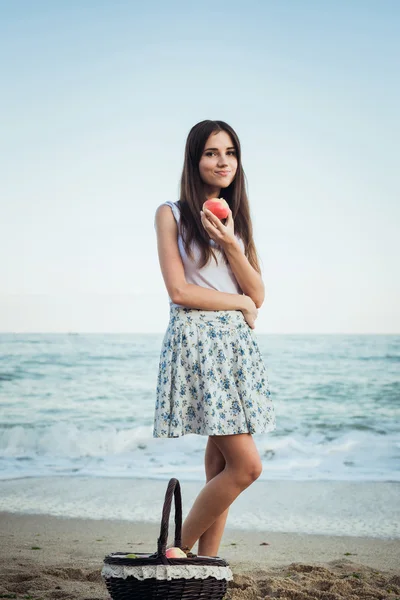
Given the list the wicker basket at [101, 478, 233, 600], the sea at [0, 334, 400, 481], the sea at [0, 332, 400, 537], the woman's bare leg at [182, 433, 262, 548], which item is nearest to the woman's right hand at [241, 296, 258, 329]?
the woman's bare leg at [182, 433, 262, 548]

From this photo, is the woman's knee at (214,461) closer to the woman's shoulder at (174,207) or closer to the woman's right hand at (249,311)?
the woman's right hand at (249,311)

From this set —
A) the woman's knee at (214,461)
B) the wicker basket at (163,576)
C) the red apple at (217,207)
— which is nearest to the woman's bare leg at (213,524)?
the woman's knee at (214,461)

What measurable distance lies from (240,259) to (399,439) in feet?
28.4

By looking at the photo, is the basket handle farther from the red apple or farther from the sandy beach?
the red apple

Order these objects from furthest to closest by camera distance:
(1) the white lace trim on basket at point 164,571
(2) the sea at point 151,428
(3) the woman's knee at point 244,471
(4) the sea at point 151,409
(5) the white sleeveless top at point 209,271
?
1. (4) the sea at point 151,409
2. (2) the sea at point 151,428
3. (5) the white sleeveless top at point 209,271
4. (3) the woman's knee at point 244,471
5. (1) the white lace trim on basket at point 164,571

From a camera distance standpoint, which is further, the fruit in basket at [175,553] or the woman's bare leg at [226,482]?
the woman's bare leg at [226,482]

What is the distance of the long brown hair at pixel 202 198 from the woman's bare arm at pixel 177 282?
0.06 m

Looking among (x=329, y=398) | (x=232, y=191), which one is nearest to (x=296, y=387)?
(x=329, y=398)

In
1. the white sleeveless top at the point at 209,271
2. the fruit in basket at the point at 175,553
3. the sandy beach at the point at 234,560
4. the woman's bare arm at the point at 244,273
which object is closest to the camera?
the fruit in basket at the point at 175,553

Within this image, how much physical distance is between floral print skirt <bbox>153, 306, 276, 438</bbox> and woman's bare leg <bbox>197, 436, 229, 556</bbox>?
0.22 meters

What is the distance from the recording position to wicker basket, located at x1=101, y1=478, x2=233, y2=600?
220cm

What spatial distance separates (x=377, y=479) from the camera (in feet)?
22.5

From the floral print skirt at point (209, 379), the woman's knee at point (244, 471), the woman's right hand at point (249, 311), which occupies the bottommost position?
the woman's knee at point (244, 471)

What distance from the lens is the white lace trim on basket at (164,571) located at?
2.20m
